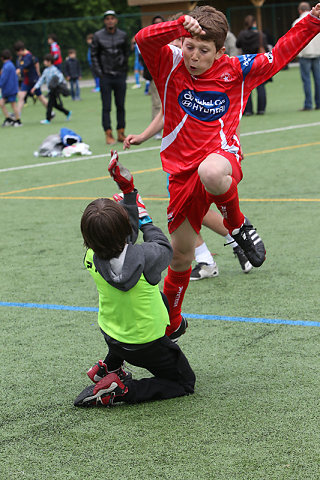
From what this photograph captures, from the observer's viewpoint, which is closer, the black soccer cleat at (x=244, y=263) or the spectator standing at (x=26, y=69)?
the black soccer cleat at (x=244, y=263)

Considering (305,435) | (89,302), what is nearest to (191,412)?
(305,435)

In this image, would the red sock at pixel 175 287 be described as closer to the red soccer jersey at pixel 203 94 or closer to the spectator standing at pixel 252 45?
the red soccer jersey at pixel 203 94

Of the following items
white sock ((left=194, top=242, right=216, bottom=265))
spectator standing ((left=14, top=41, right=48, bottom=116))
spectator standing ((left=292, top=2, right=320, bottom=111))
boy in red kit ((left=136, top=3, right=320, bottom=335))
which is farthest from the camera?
spectator standing ((left=14, top=41, right=48, bottom=116))

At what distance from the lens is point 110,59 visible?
15.9 m

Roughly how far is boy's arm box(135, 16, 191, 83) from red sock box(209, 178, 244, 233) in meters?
0.81

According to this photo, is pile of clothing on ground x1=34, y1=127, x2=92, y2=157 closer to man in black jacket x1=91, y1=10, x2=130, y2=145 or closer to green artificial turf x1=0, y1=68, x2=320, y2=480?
man in black jacket x1=91, y1=10, x2=130, y2=145

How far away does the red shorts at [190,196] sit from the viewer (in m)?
4.89

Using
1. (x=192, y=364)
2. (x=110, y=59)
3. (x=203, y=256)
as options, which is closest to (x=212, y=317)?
(x=192, y=364)

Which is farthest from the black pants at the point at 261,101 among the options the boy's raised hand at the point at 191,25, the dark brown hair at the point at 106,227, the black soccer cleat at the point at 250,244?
the dark brown hair at the point at 106,227

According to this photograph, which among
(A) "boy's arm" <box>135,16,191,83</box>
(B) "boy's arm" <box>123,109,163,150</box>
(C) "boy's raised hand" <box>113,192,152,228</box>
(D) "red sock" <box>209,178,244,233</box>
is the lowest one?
(D) "red sock" <box>209,178,244,233</box>

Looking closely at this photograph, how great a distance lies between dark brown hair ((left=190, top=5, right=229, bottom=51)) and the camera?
471 centimetres

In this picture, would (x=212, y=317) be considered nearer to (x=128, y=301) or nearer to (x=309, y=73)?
(x=128, y=301)

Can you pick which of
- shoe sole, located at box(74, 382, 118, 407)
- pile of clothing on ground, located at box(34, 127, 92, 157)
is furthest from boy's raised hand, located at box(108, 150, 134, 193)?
pile of clothing on ground, located at box(34, 127, 92, 157)

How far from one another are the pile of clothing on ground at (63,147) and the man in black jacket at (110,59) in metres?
0.83
